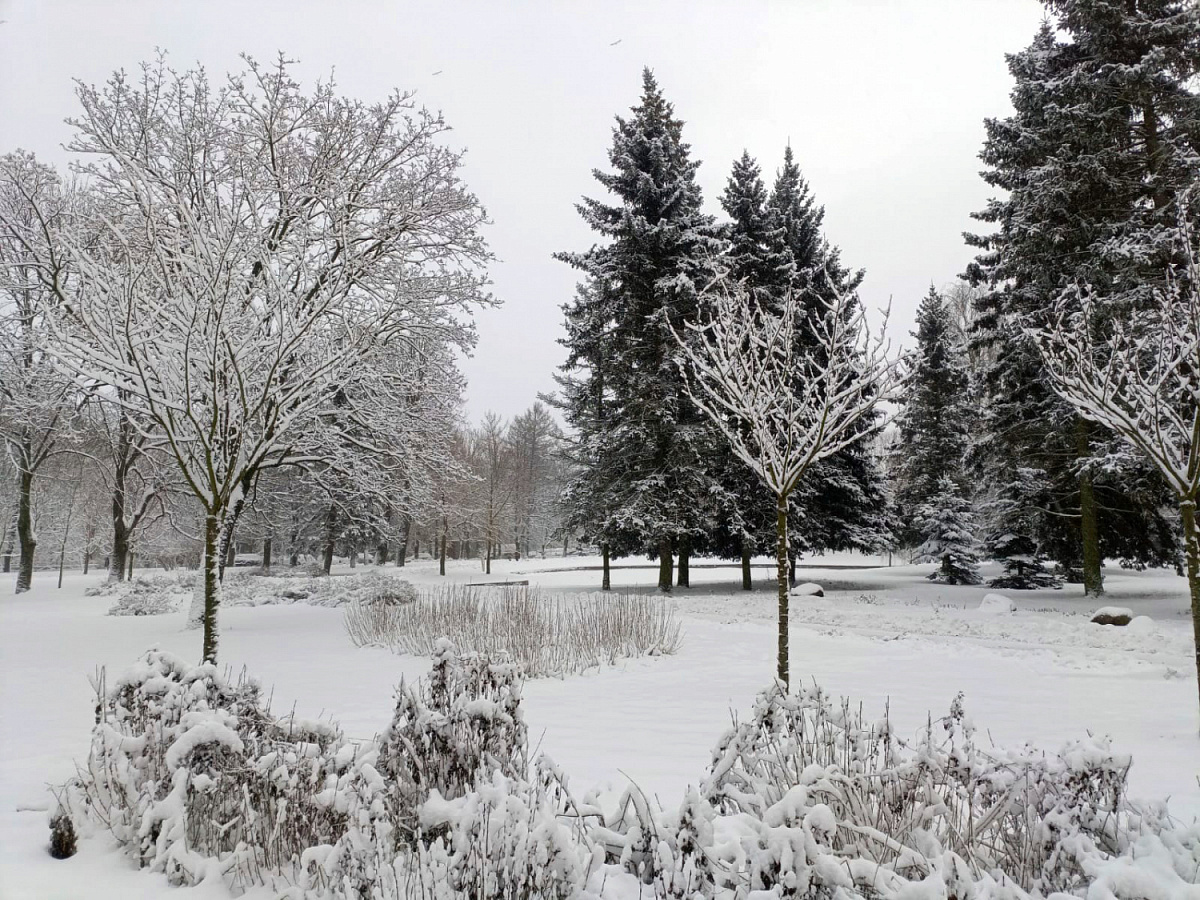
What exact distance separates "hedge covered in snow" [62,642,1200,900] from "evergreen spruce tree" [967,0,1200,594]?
11.2 meters

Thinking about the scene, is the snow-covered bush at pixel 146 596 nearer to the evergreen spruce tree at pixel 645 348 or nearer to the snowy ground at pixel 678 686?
Answer: the snowy ground at pixel 678 686

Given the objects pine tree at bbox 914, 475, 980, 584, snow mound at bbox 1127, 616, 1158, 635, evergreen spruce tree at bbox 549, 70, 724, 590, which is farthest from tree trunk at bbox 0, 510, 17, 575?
pine tree at bbox 914, 475, 980, 584

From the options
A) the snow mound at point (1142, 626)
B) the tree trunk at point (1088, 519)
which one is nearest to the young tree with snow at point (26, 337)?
the snow mound at point (1142, 626)

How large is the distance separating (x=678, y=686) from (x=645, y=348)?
11954 millimetres

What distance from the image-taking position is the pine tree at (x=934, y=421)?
22141 mm

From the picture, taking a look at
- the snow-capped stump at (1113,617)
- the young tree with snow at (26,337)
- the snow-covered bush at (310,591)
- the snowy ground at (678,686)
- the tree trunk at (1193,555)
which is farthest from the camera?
the snow-covered bush at (310,591)

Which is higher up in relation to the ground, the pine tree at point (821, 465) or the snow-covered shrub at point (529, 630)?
the pine tree at point (821, 465)

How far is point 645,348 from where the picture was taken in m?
17.2

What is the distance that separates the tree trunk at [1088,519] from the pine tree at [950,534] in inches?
233

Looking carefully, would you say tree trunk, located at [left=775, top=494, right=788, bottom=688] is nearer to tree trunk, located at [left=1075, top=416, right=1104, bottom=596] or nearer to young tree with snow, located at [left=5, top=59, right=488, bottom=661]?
young tree with snow, located at [left=5, top=59, right=488, bottom=661]

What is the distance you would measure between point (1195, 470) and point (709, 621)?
8.01 metres

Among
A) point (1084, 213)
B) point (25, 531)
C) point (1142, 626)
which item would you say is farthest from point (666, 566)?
point (25, 531)

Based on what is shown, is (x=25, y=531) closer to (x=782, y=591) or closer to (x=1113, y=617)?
(x=782, y=591)

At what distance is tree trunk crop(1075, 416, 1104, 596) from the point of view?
1342 centimetres
